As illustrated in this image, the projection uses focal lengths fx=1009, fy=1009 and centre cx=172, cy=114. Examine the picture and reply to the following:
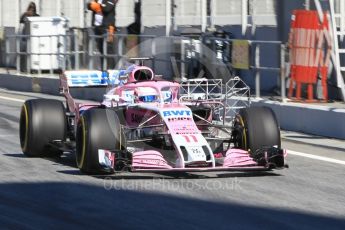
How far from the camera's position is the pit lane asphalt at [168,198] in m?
8.48

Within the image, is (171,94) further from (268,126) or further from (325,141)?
(325,141)

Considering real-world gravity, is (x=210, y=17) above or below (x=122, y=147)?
above

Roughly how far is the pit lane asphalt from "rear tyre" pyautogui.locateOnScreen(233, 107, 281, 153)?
1.13 feet

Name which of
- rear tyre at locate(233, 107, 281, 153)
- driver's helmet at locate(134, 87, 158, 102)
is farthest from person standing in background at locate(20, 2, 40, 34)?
rear tyre at locate(233, 107, 281, 153)

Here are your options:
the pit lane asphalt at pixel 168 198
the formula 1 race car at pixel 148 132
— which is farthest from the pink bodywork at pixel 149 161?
the pit lane asphalt at pixel 168 198

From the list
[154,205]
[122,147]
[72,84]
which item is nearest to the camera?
[154,205]

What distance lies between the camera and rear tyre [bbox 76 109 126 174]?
10.5 meters

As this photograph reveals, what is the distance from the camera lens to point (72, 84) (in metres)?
13.3

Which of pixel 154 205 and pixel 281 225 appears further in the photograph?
pixel 154 205

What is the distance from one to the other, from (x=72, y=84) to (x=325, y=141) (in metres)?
3.84

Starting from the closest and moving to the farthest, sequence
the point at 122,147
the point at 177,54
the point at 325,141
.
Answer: the point at 122,147 < the point at 325,141 < the point at 177,54

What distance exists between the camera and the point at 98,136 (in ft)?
34.5

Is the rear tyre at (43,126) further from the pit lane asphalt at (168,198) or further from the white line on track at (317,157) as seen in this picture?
the white line on track at (317,157)

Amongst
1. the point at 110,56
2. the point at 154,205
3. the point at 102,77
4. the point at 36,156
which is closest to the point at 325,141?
the point at 102,77
